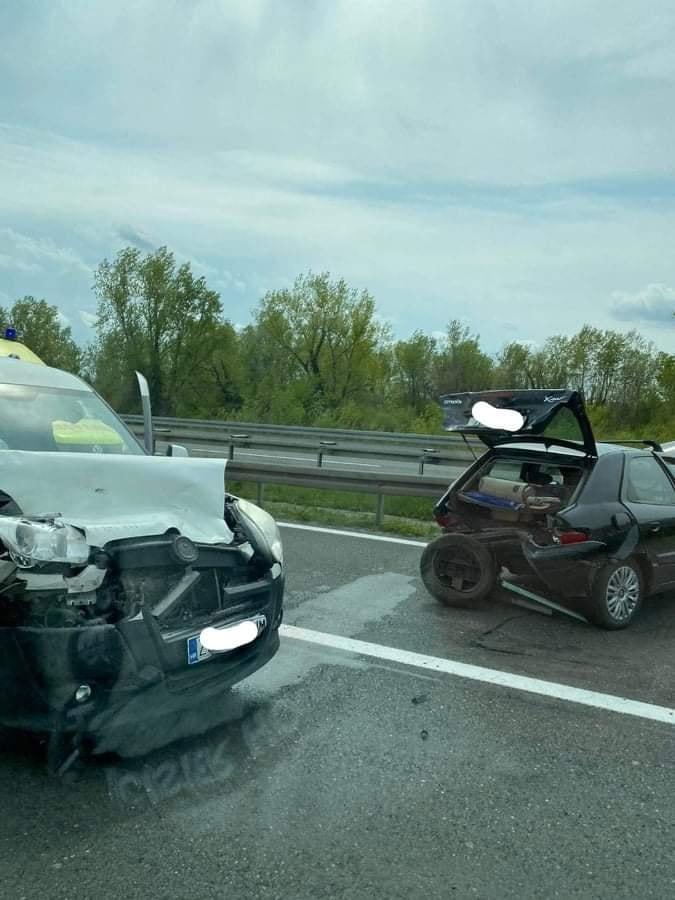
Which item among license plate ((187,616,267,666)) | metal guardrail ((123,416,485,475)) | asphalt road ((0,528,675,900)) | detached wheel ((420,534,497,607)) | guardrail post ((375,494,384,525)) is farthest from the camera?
metal guardrail ((123,416,485,475))

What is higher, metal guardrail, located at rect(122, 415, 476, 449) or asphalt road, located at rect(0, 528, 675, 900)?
metal guardrail, located at rect(122, 415, 476, 449)

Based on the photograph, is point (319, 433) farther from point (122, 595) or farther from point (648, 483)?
point (122, 595)

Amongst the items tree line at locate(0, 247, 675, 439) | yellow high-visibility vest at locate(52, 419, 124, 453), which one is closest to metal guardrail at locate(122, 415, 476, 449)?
tree line at locate(0, 247, 675, 439)

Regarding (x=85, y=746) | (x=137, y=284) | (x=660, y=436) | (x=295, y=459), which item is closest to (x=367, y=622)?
(x=85, y=746)

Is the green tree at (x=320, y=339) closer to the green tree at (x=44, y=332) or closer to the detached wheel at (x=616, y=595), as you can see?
the green tree at (x=44, y=332)

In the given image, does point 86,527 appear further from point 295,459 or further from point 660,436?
point 660,436

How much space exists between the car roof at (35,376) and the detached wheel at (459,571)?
3.05 metres

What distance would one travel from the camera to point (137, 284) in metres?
32.8

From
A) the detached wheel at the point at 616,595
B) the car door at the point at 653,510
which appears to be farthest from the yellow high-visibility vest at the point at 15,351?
the car door at the point at 653,510

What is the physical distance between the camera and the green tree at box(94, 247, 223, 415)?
3222cm

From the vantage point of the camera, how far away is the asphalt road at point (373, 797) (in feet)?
9.54

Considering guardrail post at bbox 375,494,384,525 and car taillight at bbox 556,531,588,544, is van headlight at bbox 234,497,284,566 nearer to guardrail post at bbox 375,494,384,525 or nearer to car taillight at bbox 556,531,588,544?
car taillight at bbox 556,531,588,544

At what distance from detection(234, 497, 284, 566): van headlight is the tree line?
25257 mm

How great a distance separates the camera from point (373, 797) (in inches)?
138
